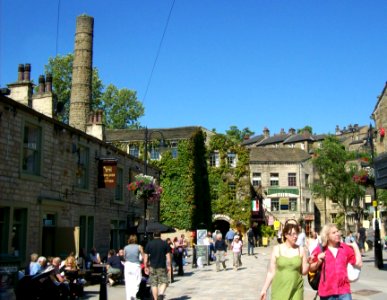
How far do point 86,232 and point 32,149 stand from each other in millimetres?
4939

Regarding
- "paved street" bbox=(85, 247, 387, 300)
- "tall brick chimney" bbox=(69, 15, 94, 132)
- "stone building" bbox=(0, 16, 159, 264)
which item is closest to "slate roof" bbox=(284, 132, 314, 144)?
"tall brick chimney" bbox=(69, 15, 94, 132)

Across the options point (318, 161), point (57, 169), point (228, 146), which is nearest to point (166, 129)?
point (228, 146)

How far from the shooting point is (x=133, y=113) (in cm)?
5869

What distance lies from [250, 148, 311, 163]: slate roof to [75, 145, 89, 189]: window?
35726mm

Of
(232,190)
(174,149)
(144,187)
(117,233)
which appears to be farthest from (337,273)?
(232,190)

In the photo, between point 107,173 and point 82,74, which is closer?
point 107,173

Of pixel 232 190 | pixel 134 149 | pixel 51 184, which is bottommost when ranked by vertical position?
pixel 51 184

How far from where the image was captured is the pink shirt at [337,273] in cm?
591

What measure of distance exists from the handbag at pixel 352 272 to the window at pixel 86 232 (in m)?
13.6

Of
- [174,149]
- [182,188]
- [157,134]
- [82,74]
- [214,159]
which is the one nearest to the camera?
[182,188]

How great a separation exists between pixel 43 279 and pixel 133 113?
160ft

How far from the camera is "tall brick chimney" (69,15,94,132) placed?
143 ft

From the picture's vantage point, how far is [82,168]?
18.2 meters

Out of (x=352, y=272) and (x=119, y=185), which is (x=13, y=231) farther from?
(x=352, y=272)
